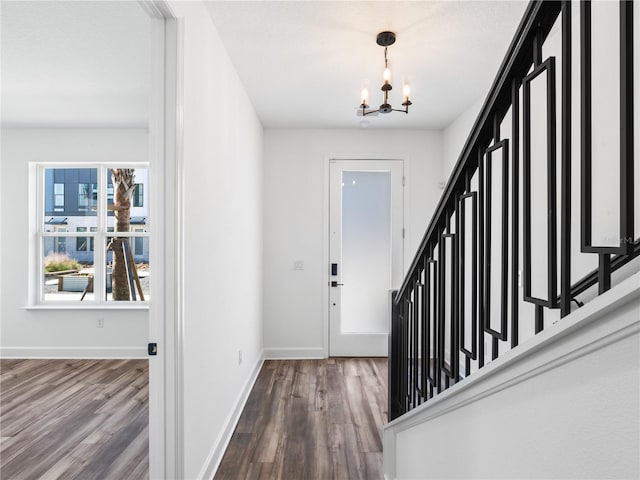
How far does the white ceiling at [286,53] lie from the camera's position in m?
2.12

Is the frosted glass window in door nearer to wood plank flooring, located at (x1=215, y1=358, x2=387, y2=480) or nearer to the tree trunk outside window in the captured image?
wood plank flooring, located at (x1=215, y1=358, x2=387, y2=480)

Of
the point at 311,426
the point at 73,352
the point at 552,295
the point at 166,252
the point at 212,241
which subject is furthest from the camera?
the point at 73,352

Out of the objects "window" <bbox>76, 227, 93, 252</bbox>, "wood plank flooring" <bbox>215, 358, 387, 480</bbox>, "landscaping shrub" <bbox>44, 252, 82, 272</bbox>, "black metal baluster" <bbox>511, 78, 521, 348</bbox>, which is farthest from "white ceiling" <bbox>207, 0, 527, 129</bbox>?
"landscaping shrub" <bbox>44, 252, 82, 272</bbox>

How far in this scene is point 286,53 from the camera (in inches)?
102

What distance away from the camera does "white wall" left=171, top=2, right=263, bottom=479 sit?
71.1 inches

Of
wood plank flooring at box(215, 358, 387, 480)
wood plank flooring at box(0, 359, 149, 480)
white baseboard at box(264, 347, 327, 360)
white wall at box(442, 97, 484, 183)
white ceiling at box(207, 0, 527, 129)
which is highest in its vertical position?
white ceiling at box(207, 0, 527, 129)

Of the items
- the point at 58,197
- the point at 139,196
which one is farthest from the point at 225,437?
the point at 58,197

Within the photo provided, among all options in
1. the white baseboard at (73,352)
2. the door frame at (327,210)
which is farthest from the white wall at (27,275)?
the door frame at (327,210)

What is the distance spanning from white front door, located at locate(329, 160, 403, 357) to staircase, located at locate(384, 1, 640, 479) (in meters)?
2.68

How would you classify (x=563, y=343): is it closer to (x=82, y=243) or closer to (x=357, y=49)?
(x=357, y=49)

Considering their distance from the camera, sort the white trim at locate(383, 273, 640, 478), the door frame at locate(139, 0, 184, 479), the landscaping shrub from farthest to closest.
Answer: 1. the landscaping shrub
2. the door frame at locate(139, 0, 184, 479)
3. the white trim at locate(383, 273, 640, 478)

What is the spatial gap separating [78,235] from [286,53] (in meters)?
3.57

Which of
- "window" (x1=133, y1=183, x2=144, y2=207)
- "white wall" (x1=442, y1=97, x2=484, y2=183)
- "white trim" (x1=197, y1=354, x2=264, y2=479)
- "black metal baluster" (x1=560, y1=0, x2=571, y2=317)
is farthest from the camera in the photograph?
"window" (x1=133, y1=183, x2=144, y2=207)

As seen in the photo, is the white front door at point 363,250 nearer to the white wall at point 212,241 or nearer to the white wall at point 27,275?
the white wall at point 212,241
